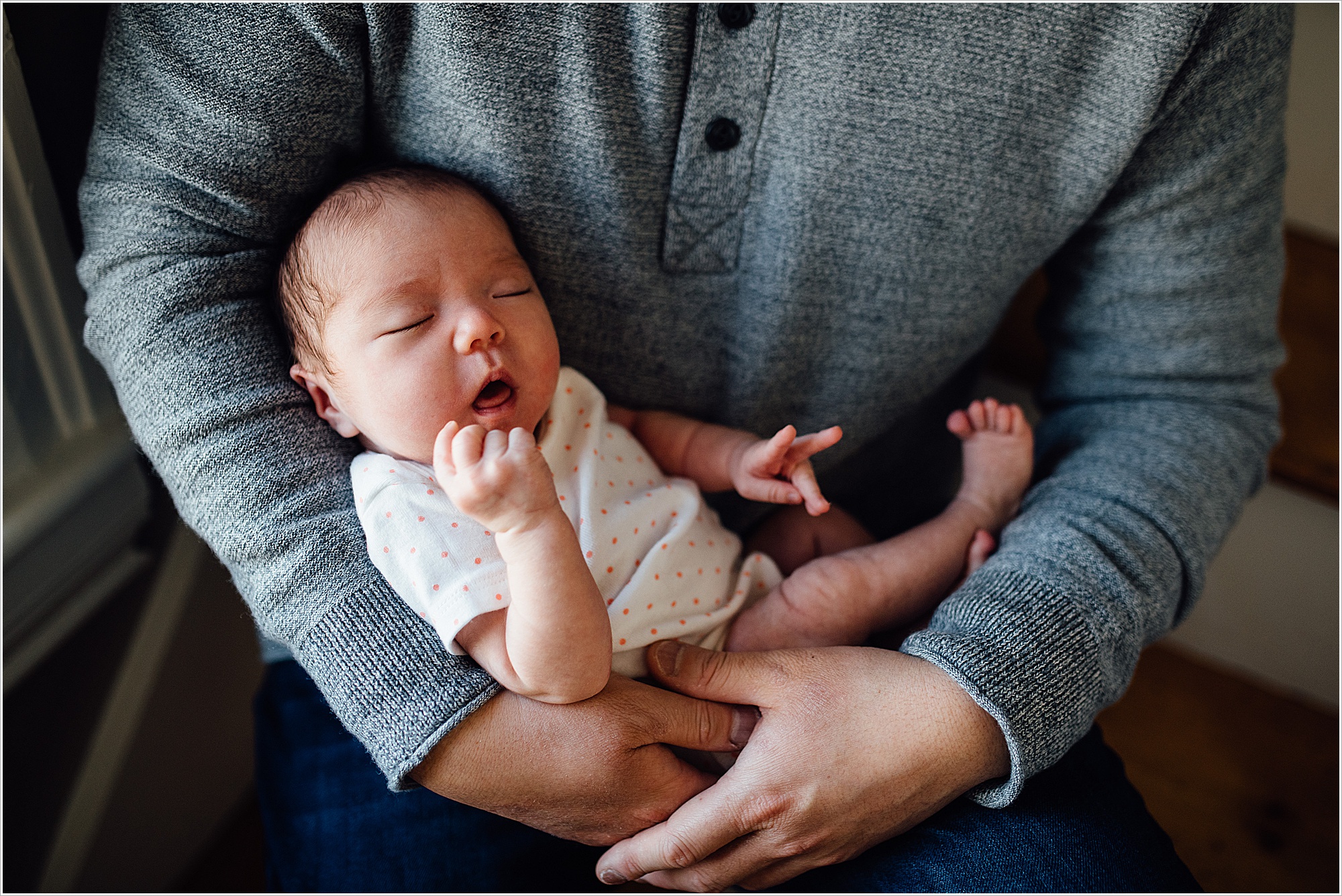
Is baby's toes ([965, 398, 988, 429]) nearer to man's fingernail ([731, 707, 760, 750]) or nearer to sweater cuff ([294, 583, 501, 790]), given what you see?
man's fingernail ([731, 707, 760, 750])

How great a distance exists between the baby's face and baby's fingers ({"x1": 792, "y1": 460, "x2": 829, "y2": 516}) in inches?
9.7

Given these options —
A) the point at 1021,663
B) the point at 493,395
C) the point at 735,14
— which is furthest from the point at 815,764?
the point at 735,14

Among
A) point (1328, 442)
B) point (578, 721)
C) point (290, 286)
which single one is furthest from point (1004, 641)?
point (1328, 442)

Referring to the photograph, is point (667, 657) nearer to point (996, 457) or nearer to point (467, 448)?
point (467, 448)

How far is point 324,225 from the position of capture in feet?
2.67

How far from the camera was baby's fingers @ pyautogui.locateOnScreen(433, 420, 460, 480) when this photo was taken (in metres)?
0.68

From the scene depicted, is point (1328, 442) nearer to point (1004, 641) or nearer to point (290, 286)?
point (1004, 641)

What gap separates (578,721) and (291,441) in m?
0.34

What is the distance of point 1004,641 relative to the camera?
2.59ft

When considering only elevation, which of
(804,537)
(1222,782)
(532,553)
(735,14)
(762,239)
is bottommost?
(1222,782)

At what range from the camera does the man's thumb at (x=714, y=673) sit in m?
0.79

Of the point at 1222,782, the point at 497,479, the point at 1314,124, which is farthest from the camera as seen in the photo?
the point at 1222,782

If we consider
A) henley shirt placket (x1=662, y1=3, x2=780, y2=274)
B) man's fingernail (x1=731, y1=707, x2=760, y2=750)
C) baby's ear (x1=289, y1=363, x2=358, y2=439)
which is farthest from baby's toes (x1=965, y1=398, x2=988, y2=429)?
baby's ear (x1=289, y1=363, x2=358, y2=439)

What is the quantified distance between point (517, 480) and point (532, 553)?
0.18ft
